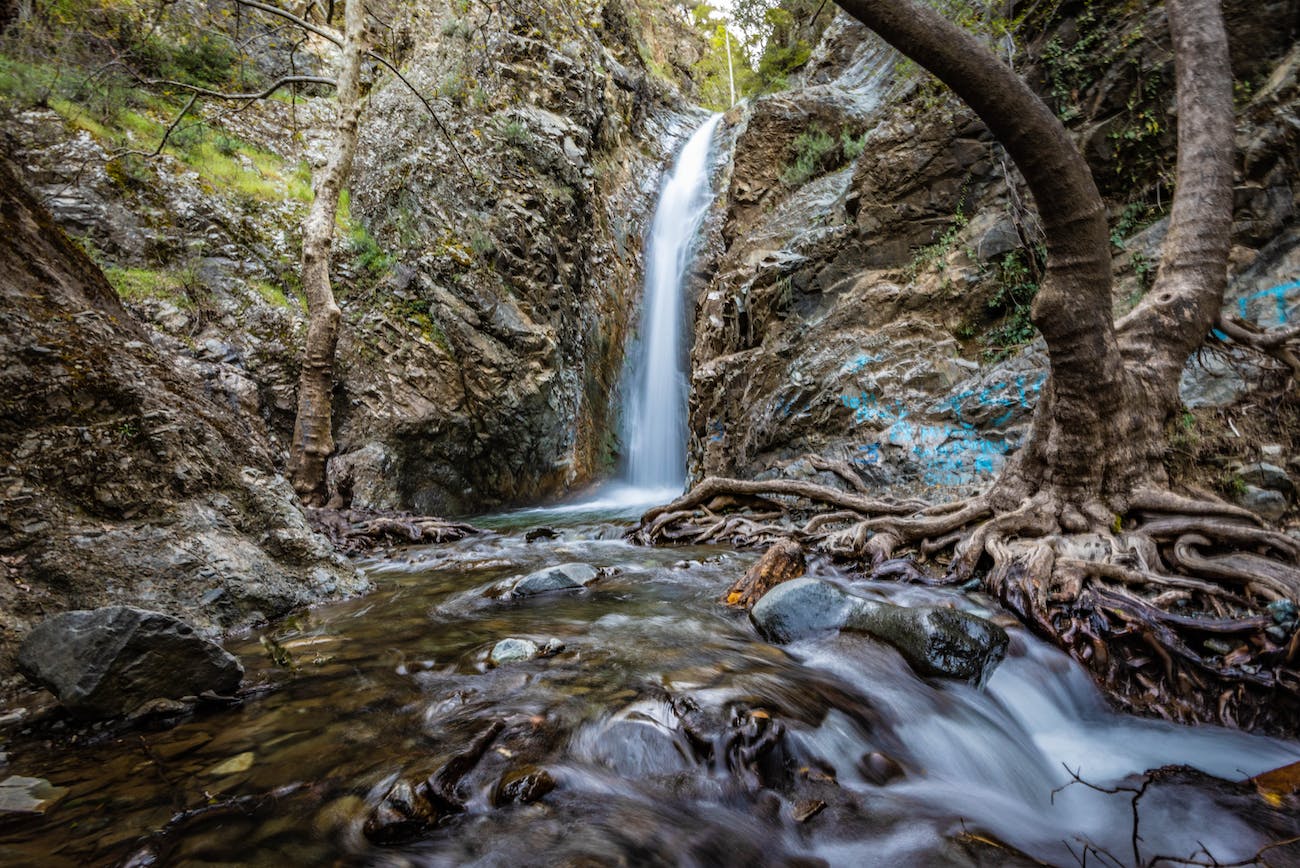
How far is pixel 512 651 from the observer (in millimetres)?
2838

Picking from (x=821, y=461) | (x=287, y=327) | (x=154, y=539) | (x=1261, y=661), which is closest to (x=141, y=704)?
(x=154, y=539)

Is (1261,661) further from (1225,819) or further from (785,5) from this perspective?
(785,5)

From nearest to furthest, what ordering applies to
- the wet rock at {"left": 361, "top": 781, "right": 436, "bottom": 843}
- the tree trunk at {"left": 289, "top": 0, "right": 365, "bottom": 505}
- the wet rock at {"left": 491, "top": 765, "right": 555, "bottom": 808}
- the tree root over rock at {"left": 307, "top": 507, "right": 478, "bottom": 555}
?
the wet rock at {"left": 361, "top": 781, "right": 436, "bottom": 843} → the wet rock at {"left": 491, "top": 765, "right": 555, "bottom": 808} → the tree root over rock at {"left": 307, "top": 507, "right": 478, "bottom": 555} → the tree trunk at {"left": 289, "top": 0, "right": 365, "bottom": 505}

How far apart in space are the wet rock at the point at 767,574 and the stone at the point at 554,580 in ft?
4.39

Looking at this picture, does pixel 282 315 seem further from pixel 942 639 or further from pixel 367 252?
pixel 942 639

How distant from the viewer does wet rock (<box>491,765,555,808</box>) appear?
1686 millimetres

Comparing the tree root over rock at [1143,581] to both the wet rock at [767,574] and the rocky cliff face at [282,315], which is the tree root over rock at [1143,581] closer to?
the wet rock at [767,574]

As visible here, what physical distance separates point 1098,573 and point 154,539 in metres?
5.61

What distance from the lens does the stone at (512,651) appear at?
275 centimetres

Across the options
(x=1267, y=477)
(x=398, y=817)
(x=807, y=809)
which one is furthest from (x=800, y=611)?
(x=1267, y=477)

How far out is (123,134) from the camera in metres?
10.8

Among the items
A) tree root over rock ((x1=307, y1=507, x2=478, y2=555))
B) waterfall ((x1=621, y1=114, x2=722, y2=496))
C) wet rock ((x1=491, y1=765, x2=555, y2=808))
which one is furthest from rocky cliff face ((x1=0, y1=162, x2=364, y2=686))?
waterfall ((x1=621, y1=114, x2=722, y2=496))

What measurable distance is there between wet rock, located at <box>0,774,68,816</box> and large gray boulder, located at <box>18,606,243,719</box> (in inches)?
11.7

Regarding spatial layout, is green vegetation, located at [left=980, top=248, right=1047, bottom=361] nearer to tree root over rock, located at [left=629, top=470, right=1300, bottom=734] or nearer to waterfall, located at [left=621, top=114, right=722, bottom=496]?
tree root over rock, located at [left=629, top=470, right=1300, bottom=734]
